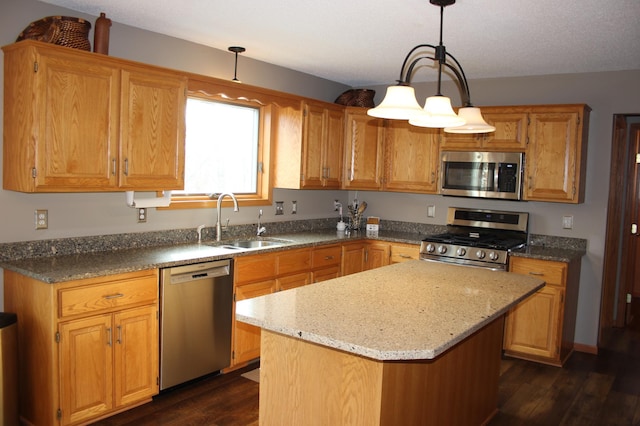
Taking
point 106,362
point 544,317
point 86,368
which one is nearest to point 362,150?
point 544,317

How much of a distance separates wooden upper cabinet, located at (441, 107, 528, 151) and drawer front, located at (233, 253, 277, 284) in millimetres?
2141

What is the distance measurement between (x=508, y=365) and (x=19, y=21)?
4193 mm

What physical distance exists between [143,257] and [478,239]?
2.90 m

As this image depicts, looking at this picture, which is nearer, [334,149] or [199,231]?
[199,231]

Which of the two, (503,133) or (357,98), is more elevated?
(357,98)

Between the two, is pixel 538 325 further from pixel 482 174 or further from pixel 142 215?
pixel 142 215

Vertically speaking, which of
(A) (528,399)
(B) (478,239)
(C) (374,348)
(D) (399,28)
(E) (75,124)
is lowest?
(A) (528,399)

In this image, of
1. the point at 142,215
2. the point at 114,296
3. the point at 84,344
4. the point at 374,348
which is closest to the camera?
the point at 374,348

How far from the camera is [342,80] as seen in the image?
→ 17.9 feet

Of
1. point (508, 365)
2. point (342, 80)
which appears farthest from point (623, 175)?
point (342, 80)

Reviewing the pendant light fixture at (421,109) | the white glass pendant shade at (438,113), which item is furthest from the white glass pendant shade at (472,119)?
the white glass pendant shade at (438,113)

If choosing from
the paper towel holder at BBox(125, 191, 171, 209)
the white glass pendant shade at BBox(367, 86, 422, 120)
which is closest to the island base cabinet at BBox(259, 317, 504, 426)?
the white glass pendant shade at BBox(367, 86, 422, 120)

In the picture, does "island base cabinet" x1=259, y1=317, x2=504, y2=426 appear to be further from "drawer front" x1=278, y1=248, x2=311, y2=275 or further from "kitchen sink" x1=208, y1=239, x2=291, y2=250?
"kitchen sink" x1=208, y1=239, x2=291, y2=250

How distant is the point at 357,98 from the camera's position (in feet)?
17.6
